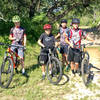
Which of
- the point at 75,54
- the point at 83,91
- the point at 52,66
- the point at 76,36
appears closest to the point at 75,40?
the point at 76,36

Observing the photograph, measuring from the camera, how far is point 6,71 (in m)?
4.37

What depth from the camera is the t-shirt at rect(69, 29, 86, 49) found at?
4.58 m

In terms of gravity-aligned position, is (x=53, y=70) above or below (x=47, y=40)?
below

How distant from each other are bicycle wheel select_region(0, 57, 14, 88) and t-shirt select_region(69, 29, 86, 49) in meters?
1.98

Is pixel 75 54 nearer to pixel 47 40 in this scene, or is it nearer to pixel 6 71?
pixel 47 40

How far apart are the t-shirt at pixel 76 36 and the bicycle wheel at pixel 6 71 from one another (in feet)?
6.49

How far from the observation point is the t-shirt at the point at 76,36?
4.58m

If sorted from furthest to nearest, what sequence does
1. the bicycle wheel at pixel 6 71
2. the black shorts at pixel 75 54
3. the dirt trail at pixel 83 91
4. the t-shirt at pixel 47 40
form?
the black shorts at pixel 75 54, the t-shirt at pixel 47 40, the bicycle wheel at pixel 6 71, the dirt trail at pixel 83 91

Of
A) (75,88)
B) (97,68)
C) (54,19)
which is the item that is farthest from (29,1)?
(75,88)

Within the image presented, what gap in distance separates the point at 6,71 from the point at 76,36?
2352 mm

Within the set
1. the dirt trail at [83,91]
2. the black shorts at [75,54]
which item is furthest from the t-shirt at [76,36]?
the dirt trail at [83,91]

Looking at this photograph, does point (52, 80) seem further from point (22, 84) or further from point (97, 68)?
point (97, 68)

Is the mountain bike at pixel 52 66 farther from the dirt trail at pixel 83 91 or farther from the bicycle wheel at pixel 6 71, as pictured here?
the bicycle wheel at pixel 6 71

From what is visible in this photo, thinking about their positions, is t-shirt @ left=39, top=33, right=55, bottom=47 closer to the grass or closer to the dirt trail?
the grass
